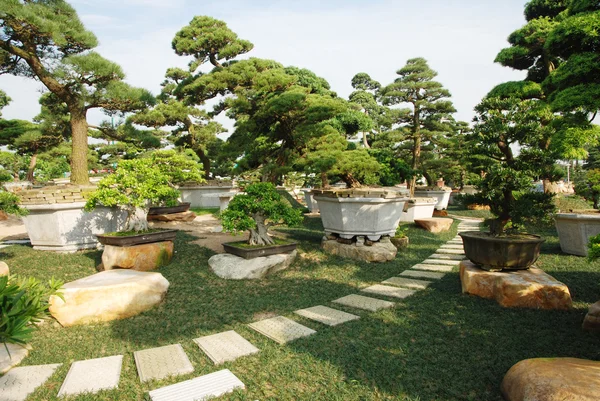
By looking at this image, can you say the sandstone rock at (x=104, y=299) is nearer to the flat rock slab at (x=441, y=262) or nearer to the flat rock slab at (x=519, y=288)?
the flat rock slab at (x=519, y=288)

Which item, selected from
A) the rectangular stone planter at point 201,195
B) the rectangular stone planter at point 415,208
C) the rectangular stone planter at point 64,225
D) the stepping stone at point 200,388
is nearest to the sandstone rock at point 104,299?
the stepping stone at point 200,388

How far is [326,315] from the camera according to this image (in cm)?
344

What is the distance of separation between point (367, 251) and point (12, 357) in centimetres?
466

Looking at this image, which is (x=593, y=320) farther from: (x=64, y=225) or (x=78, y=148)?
(x=78, y=148)

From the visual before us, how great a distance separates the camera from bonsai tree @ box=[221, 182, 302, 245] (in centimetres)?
508

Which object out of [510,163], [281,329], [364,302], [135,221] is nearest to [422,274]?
[364,302]

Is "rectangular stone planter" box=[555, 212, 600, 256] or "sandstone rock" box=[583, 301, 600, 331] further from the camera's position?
"rectangular stone planter" box=[555, 212, 600, 256]

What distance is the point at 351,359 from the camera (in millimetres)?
2494

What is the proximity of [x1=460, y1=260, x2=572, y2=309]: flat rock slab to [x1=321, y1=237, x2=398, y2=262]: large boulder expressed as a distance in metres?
1.95

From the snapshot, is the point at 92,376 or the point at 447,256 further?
the point at 447,256

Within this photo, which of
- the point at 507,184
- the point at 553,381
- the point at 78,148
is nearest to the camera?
the point at 553,381

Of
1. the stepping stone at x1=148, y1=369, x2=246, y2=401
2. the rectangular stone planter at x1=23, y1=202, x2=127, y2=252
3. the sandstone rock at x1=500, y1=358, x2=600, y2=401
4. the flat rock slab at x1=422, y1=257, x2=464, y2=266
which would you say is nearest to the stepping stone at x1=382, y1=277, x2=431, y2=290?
the flat rock slab at x1=422, y1=257, x2=464, y2=266

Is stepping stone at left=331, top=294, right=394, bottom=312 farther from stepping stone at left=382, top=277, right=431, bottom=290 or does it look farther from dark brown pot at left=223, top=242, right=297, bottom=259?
dark brown pot at left=223, top=242, right=297, bottom=259

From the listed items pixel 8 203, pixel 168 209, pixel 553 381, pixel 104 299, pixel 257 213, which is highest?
pixel 8 203
